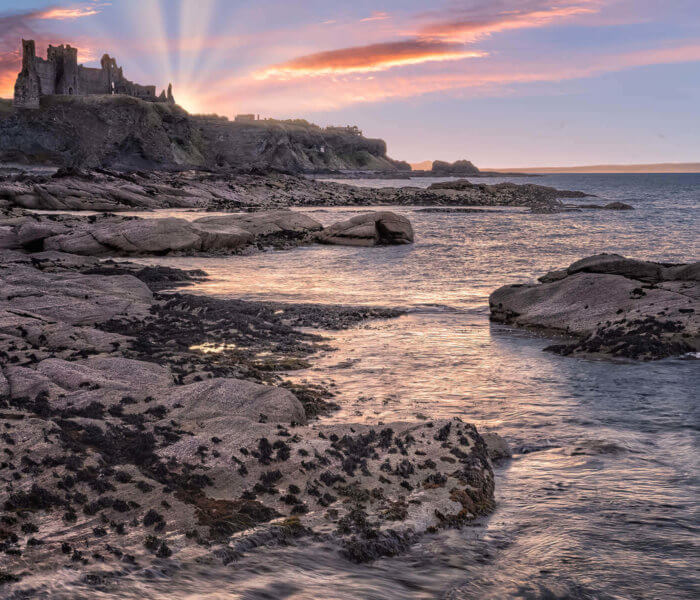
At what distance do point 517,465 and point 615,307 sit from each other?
344 inches

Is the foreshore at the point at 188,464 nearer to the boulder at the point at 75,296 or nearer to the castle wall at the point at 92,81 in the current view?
the boulder at the point at 75,296

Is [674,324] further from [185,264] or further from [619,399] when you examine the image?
[185,264]

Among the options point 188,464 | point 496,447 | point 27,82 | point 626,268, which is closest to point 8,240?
point 626,268

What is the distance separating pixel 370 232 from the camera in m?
37.5

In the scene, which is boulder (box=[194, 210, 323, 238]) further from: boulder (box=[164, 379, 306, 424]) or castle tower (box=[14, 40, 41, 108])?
castle tower (box=[14, 40, 41, 108])

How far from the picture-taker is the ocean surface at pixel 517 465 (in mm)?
5469

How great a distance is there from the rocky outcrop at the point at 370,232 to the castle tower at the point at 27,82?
437ft

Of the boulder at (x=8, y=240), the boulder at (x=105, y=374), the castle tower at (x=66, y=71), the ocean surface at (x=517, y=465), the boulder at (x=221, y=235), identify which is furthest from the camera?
the castle tower at (x=66, y=71)

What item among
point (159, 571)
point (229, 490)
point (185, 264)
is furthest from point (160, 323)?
point (185, 264)

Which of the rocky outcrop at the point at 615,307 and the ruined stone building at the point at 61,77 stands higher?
the ruined stone building at the point at 61,77

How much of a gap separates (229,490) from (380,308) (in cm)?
1278

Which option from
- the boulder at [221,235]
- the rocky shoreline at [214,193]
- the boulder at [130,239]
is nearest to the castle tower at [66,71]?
the rocky shoreline at [214,193]

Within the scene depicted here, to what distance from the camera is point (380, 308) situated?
1900cm

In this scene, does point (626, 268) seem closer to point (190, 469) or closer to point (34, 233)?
point (190, 469)
